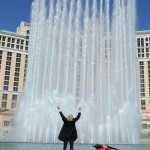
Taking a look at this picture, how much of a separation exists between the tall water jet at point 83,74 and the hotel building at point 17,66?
49174 mm

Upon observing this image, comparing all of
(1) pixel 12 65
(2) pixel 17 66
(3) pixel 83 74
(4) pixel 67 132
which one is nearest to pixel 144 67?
(2) pixel 17 66

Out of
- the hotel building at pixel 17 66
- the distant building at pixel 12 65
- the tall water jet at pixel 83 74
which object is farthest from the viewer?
the hotel building at pixel 17 66

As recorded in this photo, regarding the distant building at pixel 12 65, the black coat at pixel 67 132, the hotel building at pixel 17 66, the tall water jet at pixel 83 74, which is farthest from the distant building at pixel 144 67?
the black coat at pixel 67 132

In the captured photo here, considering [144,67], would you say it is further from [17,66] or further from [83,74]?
[83,74]

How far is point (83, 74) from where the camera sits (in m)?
27.5

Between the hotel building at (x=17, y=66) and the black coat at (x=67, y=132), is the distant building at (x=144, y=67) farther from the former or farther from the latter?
the black coat at (x=67, y=132)

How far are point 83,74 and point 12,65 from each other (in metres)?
56.0

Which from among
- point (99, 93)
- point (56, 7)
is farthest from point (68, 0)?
point (99, 93)

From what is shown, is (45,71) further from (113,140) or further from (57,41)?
(113,140)

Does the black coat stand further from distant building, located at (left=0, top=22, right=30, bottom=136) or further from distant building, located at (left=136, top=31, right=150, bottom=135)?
distant building, located at (left=136, top=31, right=150, bottom=135)

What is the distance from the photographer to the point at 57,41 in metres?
28.0

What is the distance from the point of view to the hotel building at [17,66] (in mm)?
76812

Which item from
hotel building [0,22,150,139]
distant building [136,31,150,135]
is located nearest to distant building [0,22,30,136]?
hotel building [0,22,150,139]

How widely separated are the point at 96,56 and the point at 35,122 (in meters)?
10.2
